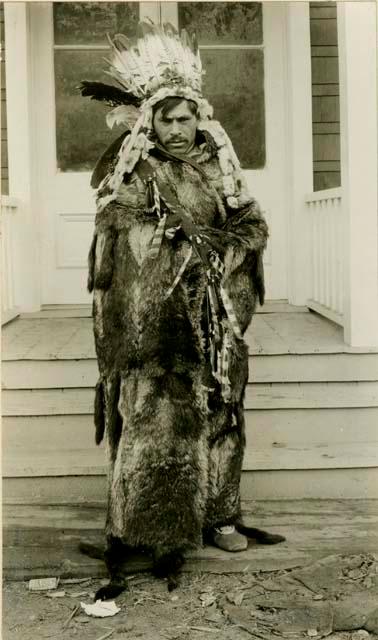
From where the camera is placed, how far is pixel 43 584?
293cm

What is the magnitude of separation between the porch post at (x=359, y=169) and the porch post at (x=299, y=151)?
1.03m

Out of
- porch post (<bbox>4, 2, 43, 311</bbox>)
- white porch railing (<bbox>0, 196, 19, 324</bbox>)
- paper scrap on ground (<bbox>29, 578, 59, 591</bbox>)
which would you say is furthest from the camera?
porch post (<bbox>4, 2, 43, 311</bbox>)

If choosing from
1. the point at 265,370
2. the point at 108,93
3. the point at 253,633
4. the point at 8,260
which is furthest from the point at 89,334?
the point at 253,633

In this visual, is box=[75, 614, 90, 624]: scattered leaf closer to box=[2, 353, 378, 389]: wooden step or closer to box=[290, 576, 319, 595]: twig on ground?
box=[290, 576, 319, 595]: twig on ground

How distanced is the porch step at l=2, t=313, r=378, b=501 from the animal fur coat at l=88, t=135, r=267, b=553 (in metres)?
0.76

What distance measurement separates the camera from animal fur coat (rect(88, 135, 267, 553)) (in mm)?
2682

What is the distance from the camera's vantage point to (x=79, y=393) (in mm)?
3771

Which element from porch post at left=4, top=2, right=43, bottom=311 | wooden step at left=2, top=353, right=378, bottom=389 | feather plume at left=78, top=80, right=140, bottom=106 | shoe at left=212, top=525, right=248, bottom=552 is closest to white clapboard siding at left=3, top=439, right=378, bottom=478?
wooden step at left=2, top=353, right=378, bottom=389

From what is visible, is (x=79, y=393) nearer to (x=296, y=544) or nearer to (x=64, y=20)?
(x=296, y=544)

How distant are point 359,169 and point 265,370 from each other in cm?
112

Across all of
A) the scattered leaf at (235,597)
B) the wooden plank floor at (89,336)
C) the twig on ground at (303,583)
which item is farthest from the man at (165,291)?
the wooden plank floor at (89,336)

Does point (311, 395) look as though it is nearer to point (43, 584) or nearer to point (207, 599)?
point (207, 599)

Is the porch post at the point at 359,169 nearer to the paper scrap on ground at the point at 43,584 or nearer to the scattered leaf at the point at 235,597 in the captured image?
the scattered leaf at the point at 235,597

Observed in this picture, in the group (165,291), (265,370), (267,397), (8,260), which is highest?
(8,260)
